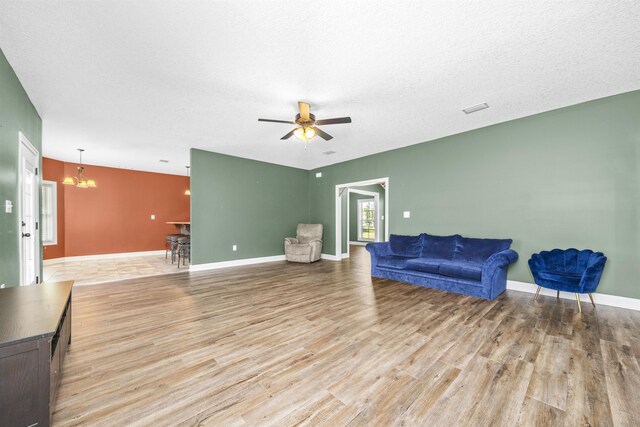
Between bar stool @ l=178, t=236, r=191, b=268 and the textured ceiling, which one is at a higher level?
the textured ceiling

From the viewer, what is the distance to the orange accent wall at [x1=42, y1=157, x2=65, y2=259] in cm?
639

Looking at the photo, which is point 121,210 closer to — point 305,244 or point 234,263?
point 234,263

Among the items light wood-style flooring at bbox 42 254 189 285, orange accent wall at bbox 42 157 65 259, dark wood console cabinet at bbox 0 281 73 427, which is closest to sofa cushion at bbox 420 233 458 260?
dark wood console cabinet at bbox 0 281 73 427

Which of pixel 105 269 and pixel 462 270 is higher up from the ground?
pixel 462 270

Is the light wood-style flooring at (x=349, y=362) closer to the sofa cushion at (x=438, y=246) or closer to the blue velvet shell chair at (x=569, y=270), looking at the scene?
the blue velvet shell chair at (x=569, y=270)

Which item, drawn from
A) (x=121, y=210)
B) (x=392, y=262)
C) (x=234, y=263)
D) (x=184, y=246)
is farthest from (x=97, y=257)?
(x=392, y=262)

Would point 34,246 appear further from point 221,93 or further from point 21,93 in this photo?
point 221,93

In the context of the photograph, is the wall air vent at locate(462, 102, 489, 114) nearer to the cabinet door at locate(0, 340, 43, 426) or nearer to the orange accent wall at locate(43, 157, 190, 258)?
the cabinet door at locate(0, 340, 43, 426)

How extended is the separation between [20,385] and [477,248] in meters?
5.01

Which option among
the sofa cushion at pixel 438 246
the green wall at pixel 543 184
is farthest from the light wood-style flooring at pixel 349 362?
the sofa cushion at pixel 438 246

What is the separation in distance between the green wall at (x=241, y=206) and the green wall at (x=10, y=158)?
2.76m

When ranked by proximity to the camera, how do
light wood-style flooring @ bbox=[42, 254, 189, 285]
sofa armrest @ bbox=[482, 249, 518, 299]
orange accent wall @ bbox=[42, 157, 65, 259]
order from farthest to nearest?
orange accent wall @ bbox=[42, 157, 65, 259], light wood-style flooring @ bbox=[42, 254, 189, 285], sofa armrest @ bbox=[482, 249, 518, 299]

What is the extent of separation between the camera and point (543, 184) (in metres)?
3.87

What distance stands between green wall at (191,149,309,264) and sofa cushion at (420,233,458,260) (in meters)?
3.84
